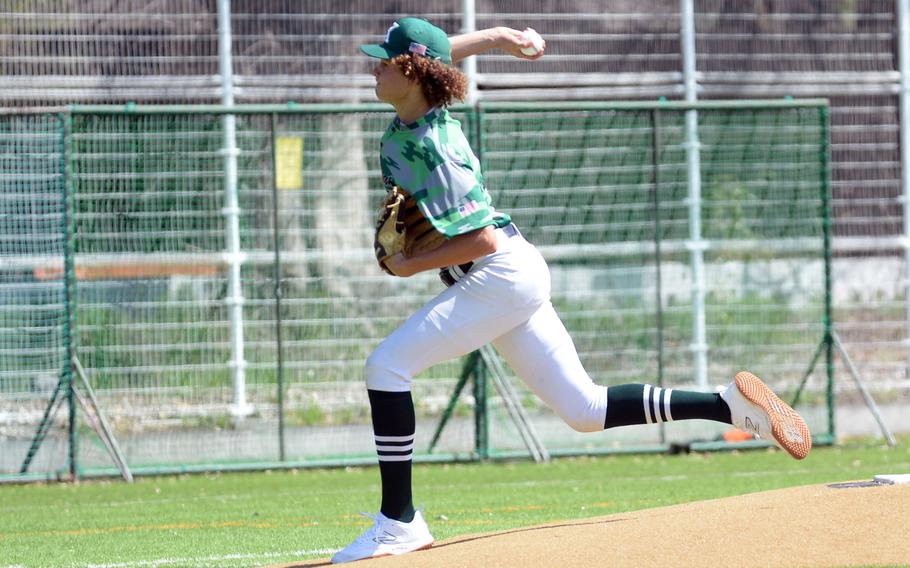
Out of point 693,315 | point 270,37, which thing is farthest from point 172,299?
point 693,315

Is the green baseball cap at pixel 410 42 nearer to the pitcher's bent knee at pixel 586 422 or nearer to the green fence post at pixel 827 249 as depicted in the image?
the pitcher's bent knee at pixel 586 422

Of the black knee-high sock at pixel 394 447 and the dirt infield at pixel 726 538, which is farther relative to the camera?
the black knee-high sock at pixel 394 447

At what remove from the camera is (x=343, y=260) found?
12.2m

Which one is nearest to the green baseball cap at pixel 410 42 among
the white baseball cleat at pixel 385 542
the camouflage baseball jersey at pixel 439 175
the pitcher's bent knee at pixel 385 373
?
the camouflage baseball jersey at pixel 439 175

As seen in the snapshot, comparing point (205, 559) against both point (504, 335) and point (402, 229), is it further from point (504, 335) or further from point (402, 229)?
point (402, 229)

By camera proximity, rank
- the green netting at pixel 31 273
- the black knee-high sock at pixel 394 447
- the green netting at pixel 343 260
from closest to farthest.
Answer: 1. the black knee-high sock at pixel 394 447
2. the green netting at pixel 31 273
3. the green netting at pixel 343 260

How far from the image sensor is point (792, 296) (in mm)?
13000

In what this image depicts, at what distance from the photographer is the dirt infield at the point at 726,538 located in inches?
209

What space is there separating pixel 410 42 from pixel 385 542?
202 centimetres

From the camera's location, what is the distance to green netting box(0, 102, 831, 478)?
11711mm

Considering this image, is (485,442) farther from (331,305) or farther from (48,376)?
(48,376)

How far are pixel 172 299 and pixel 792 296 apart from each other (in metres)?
5.54

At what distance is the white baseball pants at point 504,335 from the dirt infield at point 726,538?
1.86 ft

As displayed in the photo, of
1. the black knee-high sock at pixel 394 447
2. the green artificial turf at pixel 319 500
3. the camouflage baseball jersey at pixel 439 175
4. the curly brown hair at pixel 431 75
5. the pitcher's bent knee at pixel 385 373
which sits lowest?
the green artificial turf at pixel 319 500
